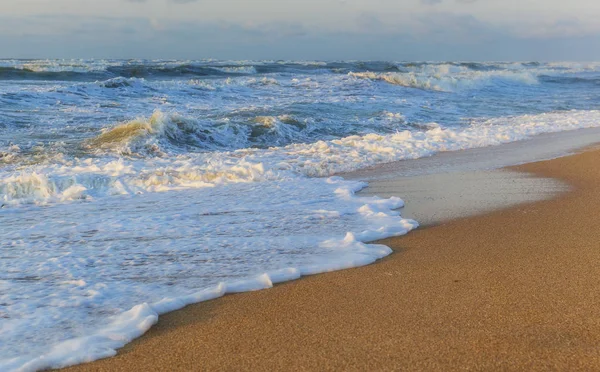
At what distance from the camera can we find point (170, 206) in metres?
5.40

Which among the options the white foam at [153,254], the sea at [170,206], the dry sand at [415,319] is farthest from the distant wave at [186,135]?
the dry sand at [415,319]

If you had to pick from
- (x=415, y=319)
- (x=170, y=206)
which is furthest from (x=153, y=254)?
(x=415, y=319)

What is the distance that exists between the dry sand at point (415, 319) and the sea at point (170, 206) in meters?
0.21

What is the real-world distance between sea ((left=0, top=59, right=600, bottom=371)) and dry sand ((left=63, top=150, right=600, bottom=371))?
0.21 m

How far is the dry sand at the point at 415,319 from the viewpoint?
7.75 ft

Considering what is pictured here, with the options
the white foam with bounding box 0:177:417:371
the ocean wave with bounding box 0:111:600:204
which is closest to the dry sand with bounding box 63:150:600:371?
the white foam with bounding box 0:177:417:371

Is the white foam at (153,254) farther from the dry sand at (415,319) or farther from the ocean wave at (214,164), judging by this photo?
the ocean wave at (214,164)

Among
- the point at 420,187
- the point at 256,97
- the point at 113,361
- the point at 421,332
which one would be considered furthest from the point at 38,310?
the point at 256,97

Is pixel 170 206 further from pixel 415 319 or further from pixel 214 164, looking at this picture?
pixel 415 319

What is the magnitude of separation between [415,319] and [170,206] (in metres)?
3.18

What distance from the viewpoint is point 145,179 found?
6707 millimetres

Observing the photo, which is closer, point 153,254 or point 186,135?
point 153,254

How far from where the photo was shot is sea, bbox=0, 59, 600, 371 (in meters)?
3.02

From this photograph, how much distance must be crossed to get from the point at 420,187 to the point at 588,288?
10.7 feet
